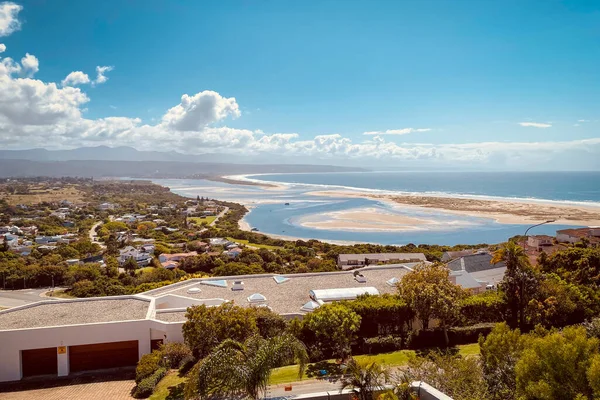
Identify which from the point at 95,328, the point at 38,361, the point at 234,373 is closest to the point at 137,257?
the point at 38,361

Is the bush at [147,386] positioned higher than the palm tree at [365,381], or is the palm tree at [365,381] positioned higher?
the palm tree at [365,381]

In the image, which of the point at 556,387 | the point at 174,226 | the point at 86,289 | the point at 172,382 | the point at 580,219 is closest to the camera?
the point at 556,387

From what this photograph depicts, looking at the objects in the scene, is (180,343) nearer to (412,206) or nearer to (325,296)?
(325,296)

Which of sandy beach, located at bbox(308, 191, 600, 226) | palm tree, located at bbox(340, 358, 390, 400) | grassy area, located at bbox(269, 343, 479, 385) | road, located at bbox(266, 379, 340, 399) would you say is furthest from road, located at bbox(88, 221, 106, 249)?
sandy beach, located at bbox(308, 191, 600, 226)

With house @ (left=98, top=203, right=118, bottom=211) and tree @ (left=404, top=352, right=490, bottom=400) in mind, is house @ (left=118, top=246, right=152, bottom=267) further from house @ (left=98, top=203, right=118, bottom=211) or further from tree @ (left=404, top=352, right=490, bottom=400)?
house @ (left=98, top=203, right=118, bottom=211)

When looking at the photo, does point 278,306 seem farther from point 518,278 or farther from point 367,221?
point 367,221

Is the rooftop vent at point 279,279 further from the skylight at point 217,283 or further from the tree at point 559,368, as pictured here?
the tree at point 559,368

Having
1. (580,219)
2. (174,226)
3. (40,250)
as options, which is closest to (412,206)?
(580,219)

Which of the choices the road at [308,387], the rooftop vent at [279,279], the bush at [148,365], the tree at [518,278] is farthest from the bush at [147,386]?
the tree at [518,278]
